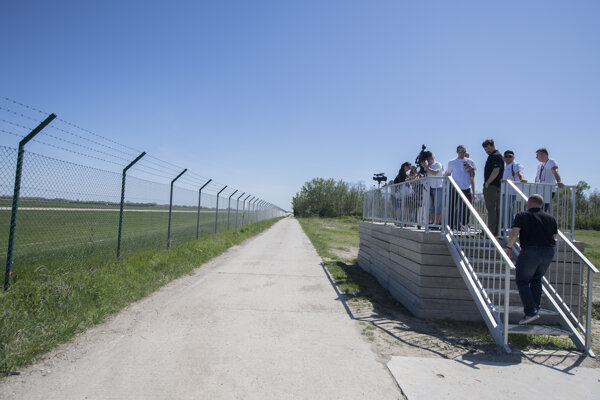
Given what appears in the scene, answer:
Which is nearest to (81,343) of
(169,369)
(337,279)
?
(169,369)

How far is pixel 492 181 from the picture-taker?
253 inches

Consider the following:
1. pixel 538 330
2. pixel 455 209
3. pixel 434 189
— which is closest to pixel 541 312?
pixel 538 330

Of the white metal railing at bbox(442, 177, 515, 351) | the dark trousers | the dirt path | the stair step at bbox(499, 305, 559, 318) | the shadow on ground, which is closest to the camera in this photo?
the dirt path

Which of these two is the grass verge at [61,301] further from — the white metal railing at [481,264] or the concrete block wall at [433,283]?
the white metal railing at [481,264]

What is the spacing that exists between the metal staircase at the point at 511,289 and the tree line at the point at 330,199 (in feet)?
311

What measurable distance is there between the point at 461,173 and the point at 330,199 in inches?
3982

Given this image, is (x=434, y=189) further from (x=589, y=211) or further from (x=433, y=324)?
(x=589, y=211)

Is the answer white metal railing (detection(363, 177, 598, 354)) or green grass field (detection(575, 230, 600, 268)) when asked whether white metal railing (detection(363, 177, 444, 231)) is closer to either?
white metal railing (detection(363, 177, 598, 354))

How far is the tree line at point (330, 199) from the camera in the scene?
105m

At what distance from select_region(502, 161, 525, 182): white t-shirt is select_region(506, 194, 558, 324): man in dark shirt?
2.61 metres

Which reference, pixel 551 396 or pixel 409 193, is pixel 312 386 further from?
pixel 409 193

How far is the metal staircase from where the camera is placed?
4277 millimetres

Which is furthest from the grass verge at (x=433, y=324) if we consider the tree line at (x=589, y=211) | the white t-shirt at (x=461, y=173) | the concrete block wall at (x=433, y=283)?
the tree line at (x=589, y=211)

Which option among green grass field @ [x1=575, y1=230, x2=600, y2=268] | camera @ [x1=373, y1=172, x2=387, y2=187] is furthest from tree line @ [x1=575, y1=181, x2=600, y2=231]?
camera @ [x1=373, y1=172, x2=387, y2=187]
